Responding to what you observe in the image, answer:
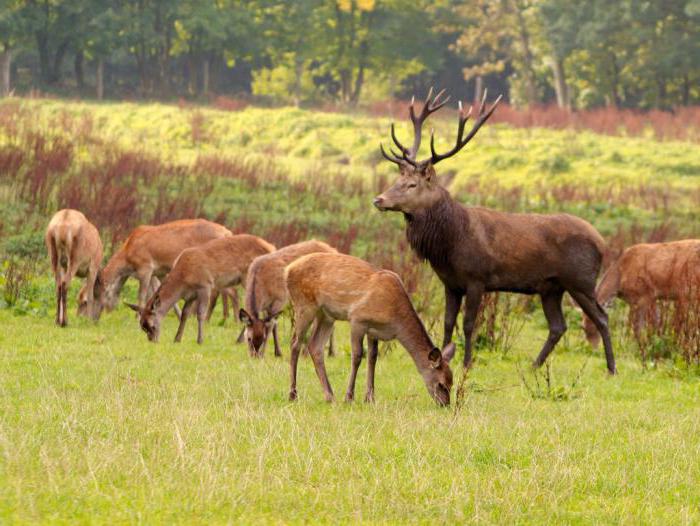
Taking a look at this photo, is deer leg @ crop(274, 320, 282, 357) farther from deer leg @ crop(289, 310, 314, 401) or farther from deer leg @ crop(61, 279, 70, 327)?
deer leg @ crop(61, 279, 70, 327)

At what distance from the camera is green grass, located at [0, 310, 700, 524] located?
6352mm

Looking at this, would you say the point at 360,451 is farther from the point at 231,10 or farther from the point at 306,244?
the point at 231,10

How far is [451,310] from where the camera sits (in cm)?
1231

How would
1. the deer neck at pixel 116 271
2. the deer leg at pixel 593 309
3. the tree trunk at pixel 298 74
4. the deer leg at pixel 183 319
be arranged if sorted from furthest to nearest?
the tree trunk at pixel 298 74, the deer neck at pixel 116 271, the deer leg at pixel 183 319, the deer leg at pixel 593 309

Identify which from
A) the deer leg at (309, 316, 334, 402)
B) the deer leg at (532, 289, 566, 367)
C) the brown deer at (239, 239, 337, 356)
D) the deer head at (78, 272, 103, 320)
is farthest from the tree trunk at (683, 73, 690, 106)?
the deer leg at (309, 316, 334, 402)

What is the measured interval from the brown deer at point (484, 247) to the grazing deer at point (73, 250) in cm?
430

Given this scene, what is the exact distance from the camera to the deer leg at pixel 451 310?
11945 mm

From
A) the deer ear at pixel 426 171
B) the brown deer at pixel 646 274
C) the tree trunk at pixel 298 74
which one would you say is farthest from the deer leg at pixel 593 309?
the tree trunk at pixel 298 74

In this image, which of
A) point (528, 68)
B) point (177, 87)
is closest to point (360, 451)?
point (528, 68)

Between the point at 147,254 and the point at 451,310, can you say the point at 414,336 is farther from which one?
the point at 147,254

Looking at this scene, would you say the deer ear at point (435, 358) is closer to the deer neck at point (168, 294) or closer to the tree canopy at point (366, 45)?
the deer neck at point (168, 294)

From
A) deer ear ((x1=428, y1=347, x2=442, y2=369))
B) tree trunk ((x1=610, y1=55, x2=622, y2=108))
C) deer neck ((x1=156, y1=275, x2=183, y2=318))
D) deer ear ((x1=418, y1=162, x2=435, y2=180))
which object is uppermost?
tree trunk ((x1=610, y1=55, x2=622, y2=108))

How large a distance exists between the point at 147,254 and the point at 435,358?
664 centimetres

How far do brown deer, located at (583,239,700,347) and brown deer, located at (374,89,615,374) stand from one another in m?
2.35
